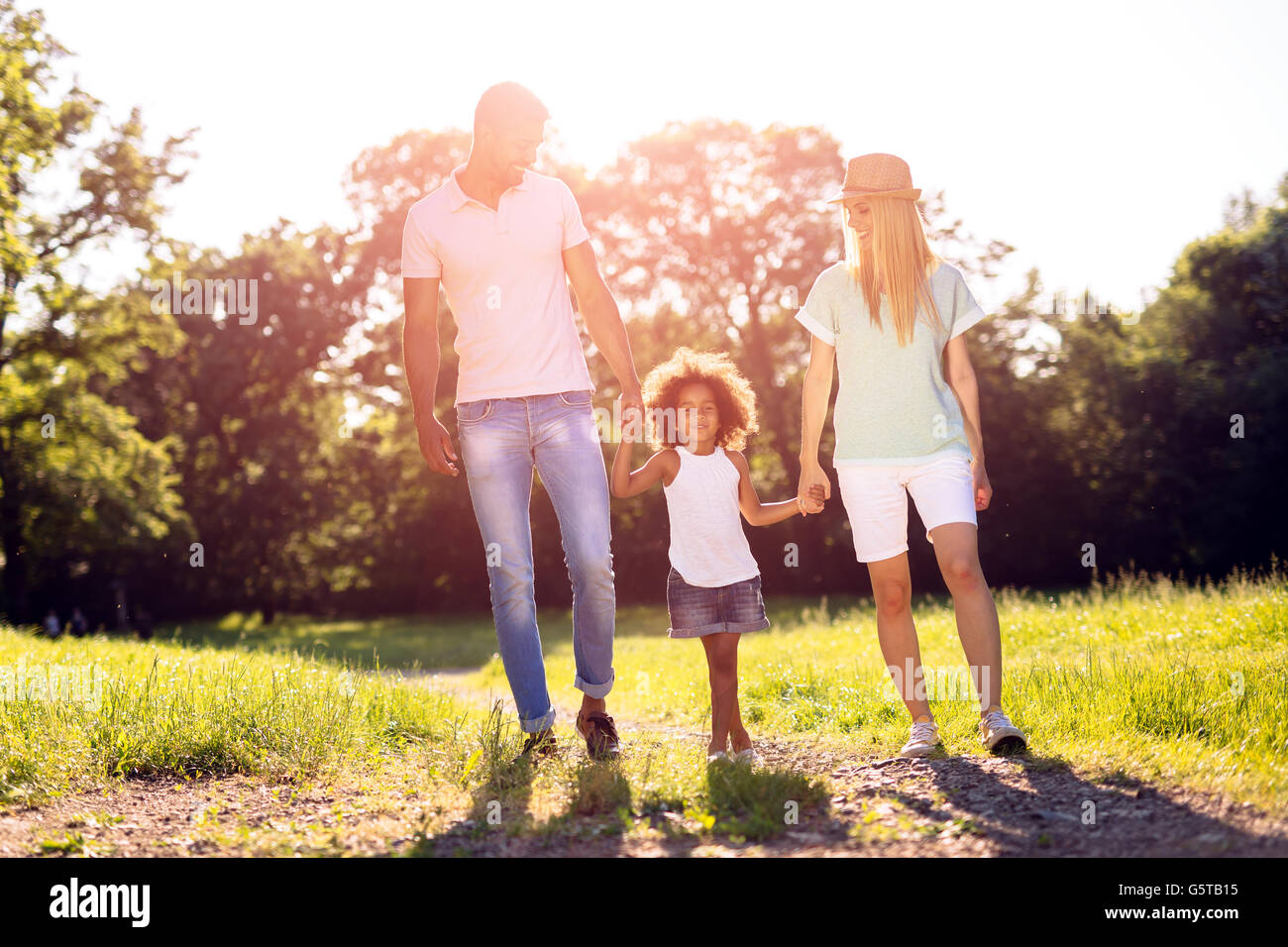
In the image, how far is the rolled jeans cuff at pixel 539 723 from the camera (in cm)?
444

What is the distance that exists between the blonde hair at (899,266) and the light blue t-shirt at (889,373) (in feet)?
0.10

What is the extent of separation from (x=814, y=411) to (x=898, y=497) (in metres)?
0.50

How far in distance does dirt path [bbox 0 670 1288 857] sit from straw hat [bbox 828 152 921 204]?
2.29 metres

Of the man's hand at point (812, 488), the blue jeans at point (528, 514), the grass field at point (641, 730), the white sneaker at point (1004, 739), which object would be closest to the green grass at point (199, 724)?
the grass field at point (641, 730)

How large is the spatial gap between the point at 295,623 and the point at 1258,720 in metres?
32.9

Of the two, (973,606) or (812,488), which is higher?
(812,488)

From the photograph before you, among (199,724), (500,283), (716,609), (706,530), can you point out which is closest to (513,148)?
(500,283)

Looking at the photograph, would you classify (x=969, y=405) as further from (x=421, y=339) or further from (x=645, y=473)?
(x=421, y=339)

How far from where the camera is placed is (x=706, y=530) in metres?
4.66

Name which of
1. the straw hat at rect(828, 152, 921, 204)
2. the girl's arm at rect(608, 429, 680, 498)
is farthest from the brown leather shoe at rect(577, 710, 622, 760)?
the straw hat at rect(828, 152, 921, 204)

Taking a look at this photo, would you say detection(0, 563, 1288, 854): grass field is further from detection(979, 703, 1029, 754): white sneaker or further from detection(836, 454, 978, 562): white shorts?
detection(836, 454, 978, 562): white shorts

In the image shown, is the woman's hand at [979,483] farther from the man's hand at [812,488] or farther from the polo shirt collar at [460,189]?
the polo shirt collar at [460,189]

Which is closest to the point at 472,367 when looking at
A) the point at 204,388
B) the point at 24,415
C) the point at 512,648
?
the point at 512,648

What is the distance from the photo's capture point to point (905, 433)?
438cm
